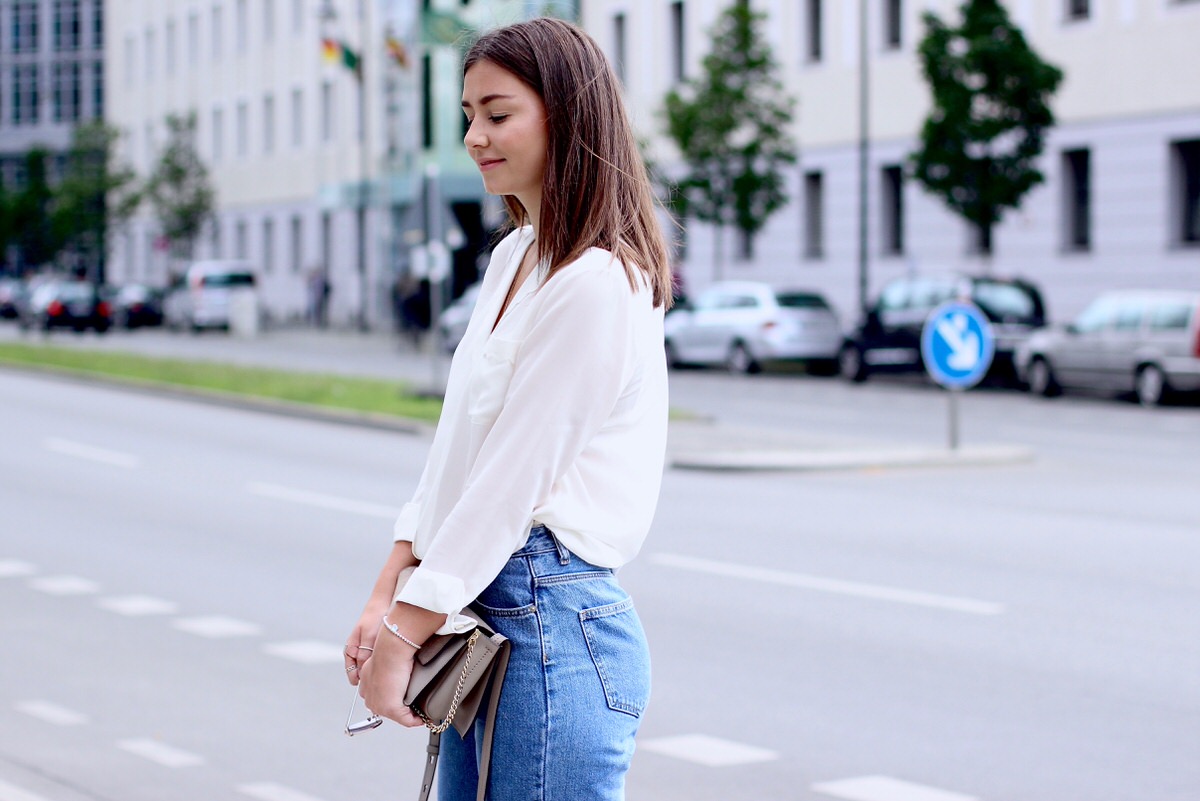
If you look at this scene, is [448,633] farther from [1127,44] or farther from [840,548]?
[1127,44]

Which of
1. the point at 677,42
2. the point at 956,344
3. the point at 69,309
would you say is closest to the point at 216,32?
the point at 69,309

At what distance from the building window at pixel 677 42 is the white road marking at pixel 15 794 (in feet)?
128

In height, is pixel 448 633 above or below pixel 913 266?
below

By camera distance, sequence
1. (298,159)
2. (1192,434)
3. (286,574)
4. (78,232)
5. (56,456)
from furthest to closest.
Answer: (78,232) → (298,159) → (1192,434) → (56,456) → (286,574)

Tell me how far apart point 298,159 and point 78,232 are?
989 centimetres

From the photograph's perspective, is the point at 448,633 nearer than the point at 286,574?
Yes

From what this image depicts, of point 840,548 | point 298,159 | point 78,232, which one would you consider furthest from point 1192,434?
point 78,232

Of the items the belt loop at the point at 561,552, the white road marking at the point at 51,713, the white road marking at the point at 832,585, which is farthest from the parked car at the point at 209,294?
the belt loop at the point at 561,552

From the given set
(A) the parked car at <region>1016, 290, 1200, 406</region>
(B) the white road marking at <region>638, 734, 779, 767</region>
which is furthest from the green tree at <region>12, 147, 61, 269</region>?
(B) the white road marking at <region>638, 734, 779, 767</region>

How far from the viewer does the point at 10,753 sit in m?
6.16

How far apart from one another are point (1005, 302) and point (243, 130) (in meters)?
44.8

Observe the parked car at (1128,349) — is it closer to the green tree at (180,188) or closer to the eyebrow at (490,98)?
the eyebrow at (490,98)

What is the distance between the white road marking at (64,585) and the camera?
9578mm

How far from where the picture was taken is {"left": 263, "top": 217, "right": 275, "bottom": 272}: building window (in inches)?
2579
